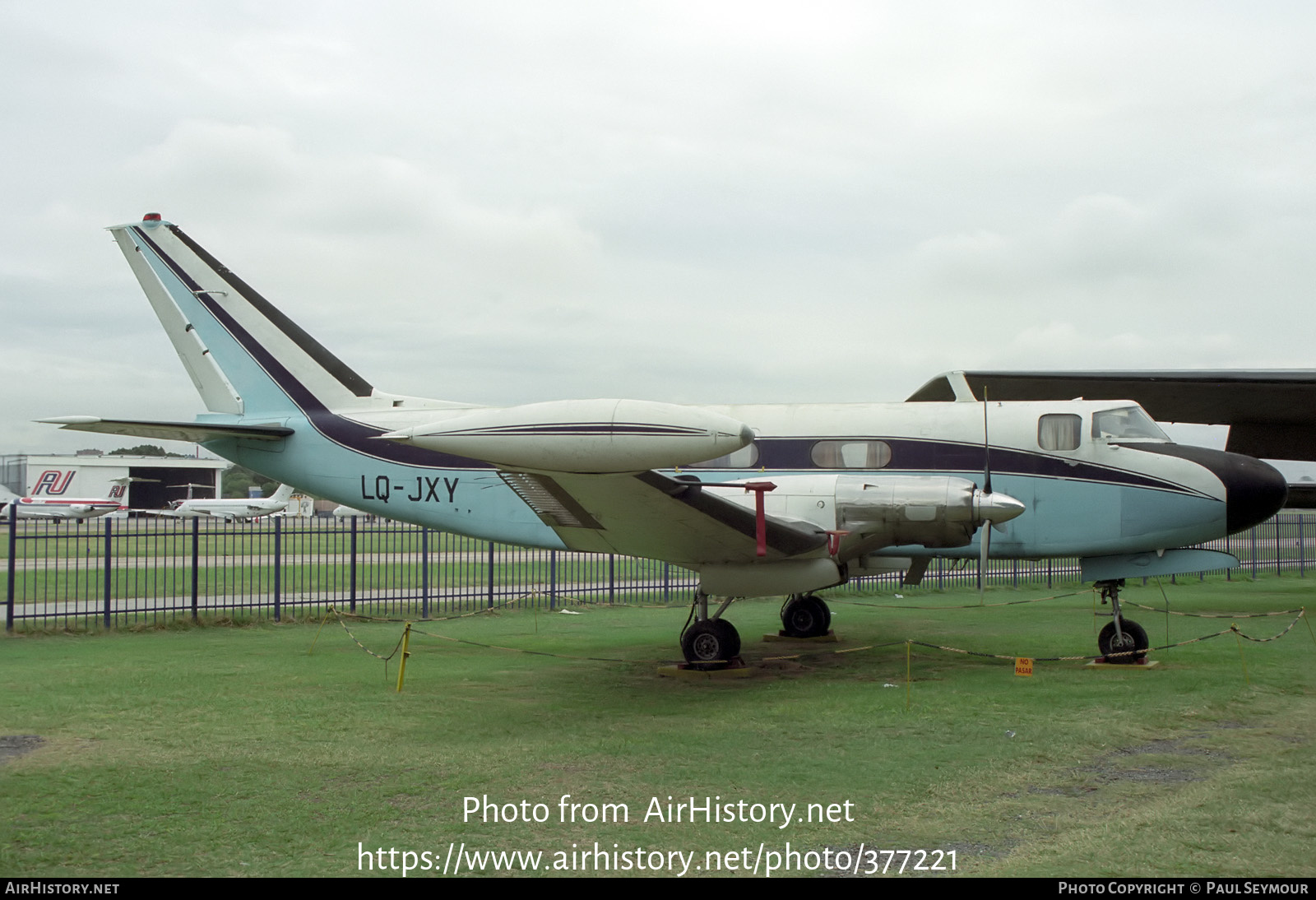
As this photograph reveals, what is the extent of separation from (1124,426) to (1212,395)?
1337 cm

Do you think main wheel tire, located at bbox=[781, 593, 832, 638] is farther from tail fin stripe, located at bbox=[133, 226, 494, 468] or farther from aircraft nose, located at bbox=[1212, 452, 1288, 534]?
aircraft nose, located at bbox=[1212, 452, 1288, 534]

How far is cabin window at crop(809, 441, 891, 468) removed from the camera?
40.5 ft

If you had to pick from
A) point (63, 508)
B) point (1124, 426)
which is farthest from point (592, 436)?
point (63, 508)

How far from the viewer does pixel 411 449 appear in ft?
43.7

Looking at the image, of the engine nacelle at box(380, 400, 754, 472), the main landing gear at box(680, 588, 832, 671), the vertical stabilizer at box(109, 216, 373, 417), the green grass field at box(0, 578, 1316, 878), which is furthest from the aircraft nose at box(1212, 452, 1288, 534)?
the vertical stabilizer at box(109, 216, 373, 417)

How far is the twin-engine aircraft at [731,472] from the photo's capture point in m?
9.42

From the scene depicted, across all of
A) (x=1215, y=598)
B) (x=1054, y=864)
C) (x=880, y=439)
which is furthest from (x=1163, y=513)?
(x=1215, y=598)

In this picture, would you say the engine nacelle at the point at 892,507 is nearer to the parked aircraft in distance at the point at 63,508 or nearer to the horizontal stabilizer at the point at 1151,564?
the horizontal stabilizer at the point at 1151,564

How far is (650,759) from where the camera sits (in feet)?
23.8

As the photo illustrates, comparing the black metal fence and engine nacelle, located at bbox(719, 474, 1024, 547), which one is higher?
engine nacelle, located at bbox(719, 474, 1024, 547)

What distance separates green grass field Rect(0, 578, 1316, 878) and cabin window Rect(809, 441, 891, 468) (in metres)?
2.65

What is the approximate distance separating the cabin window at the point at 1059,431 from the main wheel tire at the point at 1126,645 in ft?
7.69

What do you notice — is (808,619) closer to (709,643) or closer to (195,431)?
(709,643)

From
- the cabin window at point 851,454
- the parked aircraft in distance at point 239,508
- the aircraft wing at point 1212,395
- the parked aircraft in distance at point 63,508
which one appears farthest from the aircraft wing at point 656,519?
the parked aircraft in distance at point 63,508
